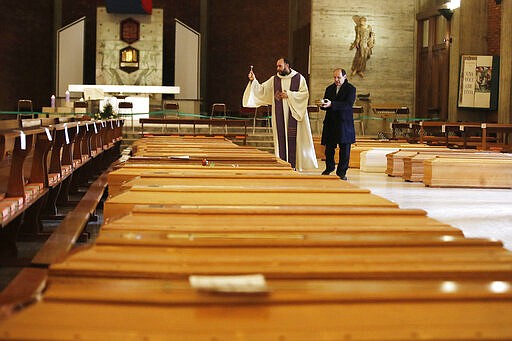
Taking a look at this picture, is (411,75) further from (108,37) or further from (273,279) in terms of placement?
(273,279)

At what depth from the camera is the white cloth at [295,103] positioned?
9.78 meters

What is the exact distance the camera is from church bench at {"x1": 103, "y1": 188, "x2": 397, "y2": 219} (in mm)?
2855

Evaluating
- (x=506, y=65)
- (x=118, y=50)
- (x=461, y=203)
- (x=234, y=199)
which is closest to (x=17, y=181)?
(x=234, y=199)

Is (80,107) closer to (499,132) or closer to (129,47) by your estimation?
(129,47)

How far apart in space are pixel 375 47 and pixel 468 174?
11660mm

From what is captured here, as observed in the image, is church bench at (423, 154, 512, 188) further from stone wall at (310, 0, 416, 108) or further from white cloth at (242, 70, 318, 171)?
stone wall at (310, 0, 416, 108)

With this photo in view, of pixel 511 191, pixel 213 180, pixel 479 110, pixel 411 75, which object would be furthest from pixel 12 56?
pixel 213 180

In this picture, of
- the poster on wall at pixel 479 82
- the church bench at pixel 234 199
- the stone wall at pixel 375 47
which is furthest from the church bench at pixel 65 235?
the stone wall at pixel 375 47

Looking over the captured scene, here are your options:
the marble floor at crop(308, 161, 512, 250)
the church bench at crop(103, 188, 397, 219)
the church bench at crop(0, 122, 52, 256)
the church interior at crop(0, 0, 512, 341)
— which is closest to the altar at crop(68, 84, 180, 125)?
the church interior at crop(0, 0, 512, 341)

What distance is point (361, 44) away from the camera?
65.7 feet

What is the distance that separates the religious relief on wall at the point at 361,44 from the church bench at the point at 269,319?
18764 mm

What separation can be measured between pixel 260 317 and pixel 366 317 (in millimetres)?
203

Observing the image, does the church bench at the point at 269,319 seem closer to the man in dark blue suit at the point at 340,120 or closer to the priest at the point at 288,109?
the man in dark blue suit at the point at 340,120

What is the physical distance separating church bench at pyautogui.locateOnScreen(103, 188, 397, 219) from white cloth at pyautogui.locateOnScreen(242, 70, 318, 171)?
6.42 metres
